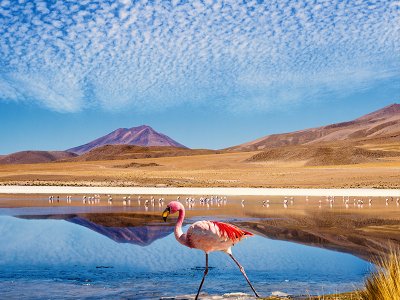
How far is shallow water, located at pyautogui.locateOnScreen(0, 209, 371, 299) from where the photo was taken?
9266mm

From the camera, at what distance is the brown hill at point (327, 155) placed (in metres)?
83.9

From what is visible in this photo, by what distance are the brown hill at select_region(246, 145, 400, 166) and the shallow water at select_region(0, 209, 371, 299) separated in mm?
71174

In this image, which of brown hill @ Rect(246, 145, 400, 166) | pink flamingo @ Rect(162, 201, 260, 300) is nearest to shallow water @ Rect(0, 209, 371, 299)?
pink flamingo @ Rect(162, 201, 260, 300)

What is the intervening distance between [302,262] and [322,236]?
381 cm

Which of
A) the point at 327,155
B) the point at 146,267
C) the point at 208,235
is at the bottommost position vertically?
the point at 146,267

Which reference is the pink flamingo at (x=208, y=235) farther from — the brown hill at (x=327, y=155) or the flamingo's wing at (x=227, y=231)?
the brown hill at (x=327, y=155)

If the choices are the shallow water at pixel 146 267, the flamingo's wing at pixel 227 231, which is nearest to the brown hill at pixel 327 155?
the shallow water at pixel 146 267

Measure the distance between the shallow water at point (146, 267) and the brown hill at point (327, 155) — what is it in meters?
71.2

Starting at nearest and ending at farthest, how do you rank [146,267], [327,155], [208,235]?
[208,235], [146,267], [327,155]

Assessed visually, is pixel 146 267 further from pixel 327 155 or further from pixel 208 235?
pixel 327 155

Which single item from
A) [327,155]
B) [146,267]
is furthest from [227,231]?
[327,155]

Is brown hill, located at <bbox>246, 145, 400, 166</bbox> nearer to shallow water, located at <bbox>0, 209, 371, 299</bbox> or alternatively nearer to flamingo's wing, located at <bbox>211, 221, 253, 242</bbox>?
shallow water, located at <bbox>0, 209, 371, 299</bbox>

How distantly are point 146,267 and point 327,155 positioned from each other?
81299 millimetres

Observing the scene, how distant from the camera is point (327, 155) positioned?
89125 millimetres
